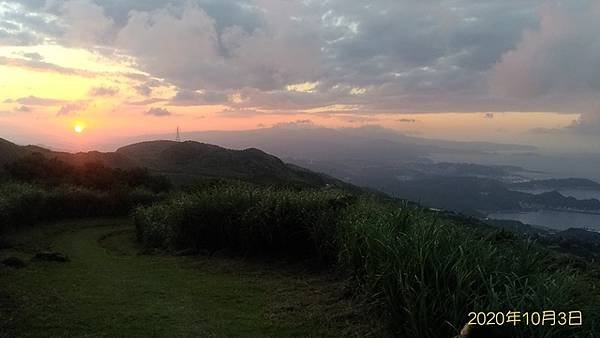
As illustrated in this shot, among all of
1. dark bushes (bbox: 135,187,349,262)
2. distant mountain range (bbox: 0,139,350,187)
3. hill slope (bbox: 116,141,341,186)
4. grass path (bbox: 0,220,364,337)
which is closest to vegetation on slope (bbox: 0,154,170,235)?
dark bushes (bbox: 135,187,349,262)

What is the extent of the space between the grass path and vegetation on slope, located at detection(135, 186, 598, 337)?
2.71 feet

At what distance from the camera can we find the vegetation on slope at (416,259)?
5168 mm

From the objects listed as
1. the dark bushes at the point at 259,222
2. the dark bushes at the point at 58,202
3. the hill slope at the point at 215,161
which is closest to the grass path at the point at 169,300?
the dark bushes at the point at 259,222

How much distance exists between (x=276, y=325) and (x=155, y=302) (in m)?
2.43

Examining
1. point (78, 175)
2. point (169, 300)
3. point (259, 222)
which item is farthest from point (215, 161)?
point (169, 300)

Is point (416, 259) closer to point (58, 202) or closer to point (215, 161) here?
point (58, 202)

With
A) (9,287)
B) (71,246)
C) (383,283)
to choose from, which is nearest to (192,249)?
(9,287)

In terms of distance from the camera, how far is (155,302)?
28.4 feet

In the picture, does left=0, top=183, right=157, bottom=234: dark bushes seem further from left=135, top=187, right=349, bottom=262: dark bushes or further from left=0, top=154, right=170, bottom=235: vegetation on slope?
left=135, top=187, right=349, bottom=262: dark bushes

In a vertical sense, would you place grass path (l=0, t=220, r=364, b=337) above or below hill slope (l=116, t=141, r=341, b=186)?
below

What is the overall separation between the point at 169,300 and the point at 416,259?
4761 mm

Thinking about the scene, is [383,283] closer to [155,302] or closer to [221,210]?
[155,302]

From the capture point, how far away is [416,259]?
6059mm

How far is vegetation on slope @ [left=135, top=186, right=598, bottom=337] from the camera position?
5.17 metres
